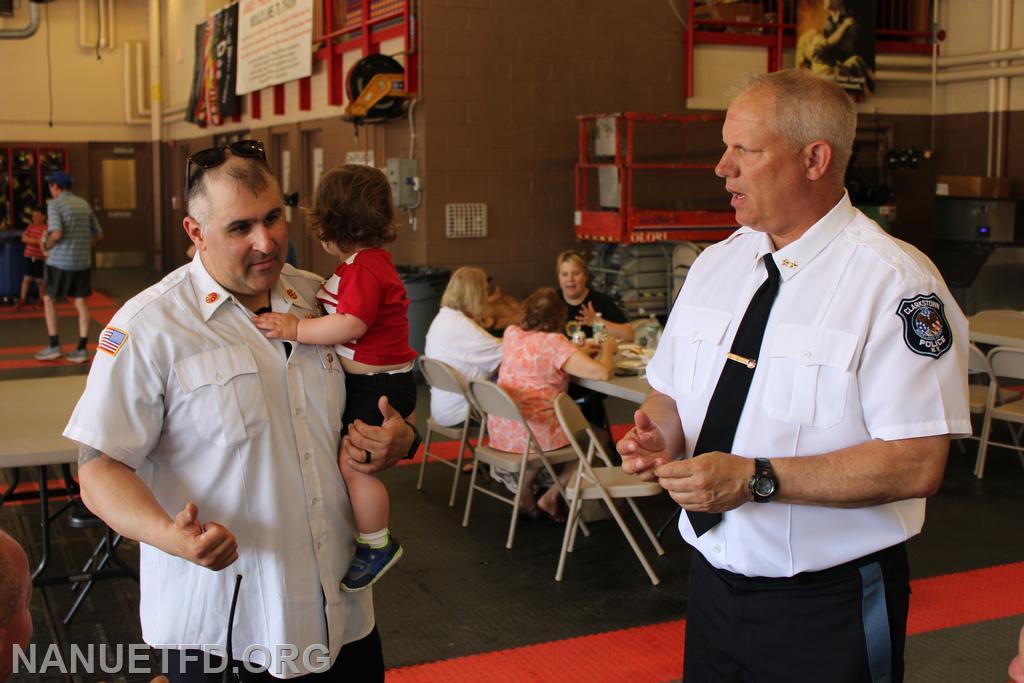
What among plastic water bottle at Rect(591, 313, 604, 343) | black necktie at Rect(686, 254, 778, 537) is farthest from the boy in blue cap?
black necktie at Rect(686, 254, 778, 537)

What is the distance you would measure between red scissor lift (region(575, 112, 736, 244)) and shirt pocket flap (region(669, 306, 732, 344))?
7.47m

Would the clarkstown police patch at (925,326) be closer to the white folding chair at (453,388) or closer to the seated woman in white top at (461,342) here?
the white folding chair at (453,388)

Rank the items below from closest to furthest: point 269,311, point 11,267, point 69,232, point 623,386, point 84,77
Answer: point 269,311, point 623,386, point 69,232, point 11,267, point 84,77

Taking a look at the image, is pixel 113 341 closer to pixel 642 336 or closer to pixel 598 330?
pixel 598 330

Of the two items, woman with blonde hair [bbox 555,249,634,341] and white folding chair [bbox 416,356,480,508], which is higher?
woman with blonde hair [bbox 555,249,634,341]

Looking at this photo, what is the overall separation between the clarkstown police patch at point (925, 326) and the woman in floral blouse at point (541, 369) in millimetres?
3298

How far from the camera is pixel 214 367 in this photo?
2.01m

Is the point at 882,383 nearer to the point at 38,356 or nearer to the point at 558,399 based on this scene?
the point at 558,399

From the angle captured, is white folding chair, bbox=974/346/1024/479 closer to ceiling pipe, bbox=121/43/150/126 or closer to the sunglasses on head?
the sunglasses on head

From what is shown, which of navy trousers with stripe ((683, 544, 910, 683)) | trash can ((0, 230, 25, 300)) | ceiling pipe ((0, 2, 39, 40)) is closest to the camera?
navy trousers with stripe ((683, 544, 910, 683))

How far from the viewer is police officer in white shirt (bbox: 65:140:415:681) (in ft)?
6.36

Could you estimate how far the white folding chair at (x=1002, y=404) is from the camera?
19.3ft

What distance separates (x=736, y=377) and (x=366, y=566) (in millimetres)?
867

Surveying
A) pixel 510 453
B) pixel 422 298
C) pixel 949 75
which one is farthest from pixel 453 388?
pixel 949 75
